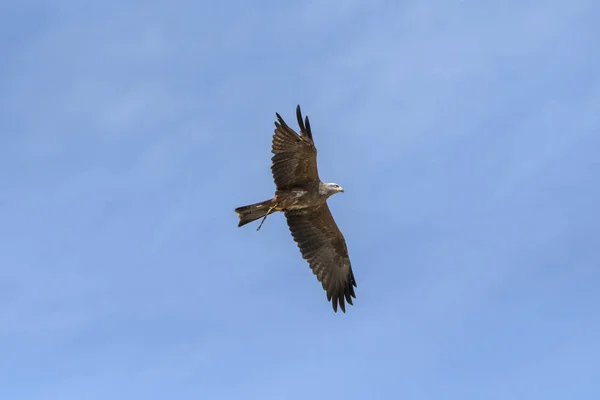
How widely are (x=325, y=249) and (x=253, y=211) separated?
7.42ft

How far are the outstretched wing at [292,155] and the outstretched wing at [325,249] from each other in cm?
104

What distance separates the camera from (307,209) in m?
18.9

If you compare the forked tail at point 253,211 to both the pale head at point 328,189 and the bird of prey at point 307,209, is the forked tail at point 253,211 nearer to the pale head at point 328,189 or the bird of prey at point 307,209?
the bird of prey at point 307,209

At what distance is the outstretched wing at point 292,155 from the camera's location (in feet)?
57.9

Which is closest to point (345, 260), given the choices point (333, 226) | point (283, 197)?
point (333, 226)

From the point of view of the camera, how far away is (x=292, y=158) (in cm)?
1789

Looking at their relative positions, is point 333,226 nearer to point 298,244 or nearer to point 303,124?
point 298,244

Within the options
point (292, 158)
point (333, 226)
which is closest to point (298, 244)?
point (333, 226)

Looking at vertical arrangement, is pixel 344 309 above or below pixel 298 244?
below

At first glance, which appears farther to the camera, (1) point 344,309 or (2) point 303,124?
(1) point 344,309

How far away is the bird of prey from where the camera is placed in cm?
1775

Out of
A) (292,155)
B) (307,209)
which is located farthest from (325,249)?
(292,155)

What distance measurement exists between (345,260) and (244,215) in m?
2.95

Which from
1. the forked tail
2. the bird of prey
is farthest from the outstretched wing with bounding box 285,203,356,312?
the forked tail
